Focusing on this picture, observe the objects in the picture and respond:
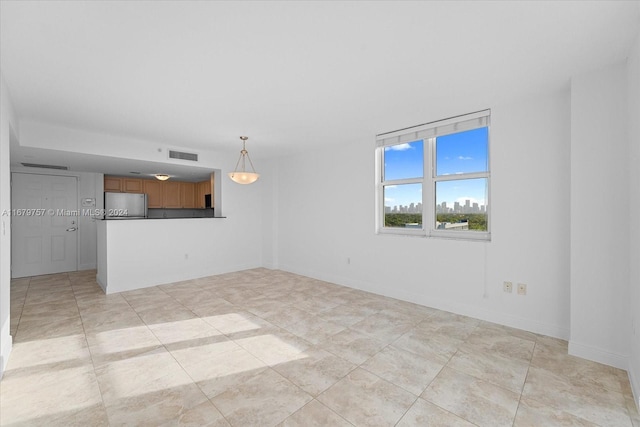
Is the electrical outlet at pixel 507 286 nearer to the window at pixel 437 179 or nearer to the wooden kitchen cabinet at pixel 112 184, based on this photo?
the window at pixel 437 179

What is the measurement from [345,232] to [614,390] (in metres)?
3.43

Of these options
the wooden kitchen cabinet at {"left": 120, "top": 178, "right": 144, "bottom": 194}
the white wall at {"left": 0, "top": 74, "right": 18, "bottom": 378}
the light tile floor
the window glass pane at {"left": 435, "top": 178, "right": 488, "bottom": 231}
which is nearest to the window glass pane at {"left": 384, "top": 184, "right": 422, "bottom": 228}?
the window glass pane at {"left": 435, "top": 178, "right": 488, "bottom": 231}

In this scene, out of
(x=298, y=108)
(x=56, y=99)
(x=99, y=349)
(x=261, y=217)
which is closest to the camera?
(x=99, y=349)

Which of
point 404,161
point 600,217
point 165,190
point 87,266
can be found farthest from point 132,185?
point 600,217

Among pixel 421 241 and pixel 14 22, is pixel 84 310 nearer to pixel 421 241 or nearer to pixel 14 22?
pixel 14 22

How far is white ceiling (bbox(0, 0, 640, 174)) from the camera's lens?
1719 millimetres

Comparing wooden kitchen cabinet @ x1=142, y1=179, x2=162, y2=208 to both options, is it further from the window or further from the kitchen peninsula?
the window

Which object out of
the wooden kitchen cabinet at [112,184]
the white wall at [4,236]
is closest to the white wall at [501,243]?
the white wall at [4,236]

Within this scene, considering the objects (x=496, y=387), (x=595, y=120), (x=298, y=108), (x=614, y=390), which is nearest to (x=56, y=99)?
(x=298, y=108)

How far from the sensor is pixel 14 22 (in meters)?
1.78

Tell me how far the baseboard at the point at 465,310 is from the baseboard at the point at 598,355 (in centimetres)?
33

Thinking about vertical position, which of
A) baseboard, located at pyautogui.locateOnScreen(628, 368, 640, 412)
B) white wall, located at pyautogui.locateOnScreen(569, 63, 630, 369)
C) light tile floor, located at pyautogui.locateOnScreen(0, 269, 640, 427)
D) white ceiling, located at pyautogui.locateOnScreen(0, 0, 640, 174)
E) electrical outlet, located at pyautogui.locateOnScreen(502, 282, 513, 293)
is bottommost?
light tile floor, located at pyautogui.locateOnScreen(0, 269, 640, 427)

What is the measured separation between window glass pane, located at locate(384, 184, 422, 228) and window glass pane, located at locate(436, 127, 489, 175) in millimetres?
463

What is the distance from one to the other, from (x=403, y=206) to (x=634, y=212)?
2435 millimetres
